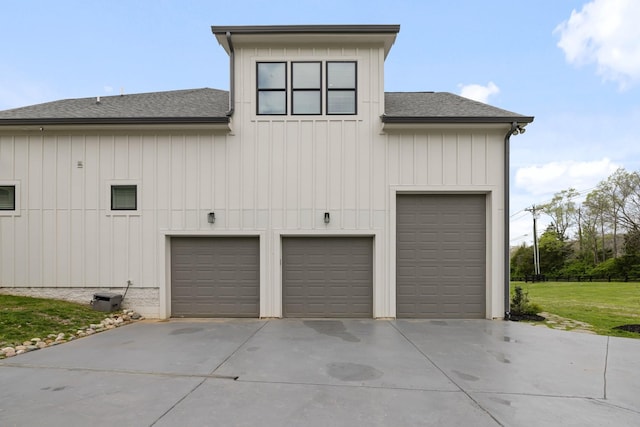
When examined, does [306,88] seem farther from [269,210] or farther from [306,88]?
[269,210]

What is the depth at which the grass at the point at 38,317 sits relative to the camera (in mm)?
5340

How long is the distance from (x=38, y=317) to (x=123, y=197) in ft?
9.45

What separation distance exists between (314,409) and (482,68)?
45.6ft

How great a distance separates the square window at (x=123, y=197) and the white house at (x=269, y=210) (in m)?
0.02

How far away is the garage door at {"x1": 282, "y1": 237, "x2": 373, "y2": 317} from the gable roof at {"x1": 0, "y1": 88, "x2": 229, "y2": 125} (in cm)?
361

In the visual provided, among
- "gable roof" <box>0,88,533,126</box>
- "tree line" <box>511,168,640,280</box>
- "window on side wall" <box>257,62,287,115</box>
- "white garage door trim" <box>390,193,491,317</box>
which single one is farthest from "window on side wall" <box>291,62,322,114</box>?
"tree line" <box>511,168,640,280</box>

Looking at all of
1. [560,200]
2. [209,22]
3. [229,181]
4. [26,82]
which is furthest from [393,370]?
[560,200]

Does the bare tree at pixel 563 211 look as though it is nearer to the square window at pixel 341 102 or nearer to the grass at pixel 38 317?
the square window at pixel 341 102

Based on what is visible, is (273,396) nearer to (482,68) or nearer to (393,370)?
(393,370)

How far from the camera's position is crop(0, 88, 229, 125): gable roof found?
6992 mm

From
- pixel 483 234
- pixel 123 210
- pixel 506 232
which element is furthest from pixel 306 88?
pixel 506 232

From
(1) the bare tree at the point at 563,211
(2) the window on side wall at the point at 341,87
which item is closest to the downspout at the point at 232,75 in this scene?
(2) the window on side wall at the point at 341,87

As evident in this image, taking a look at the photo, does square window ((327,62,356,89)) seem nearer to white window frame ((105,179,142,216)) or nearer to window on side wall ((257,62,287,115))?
window on side wall ((257,62,287,115))

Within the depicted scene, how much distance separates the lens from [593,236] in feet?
93.0
